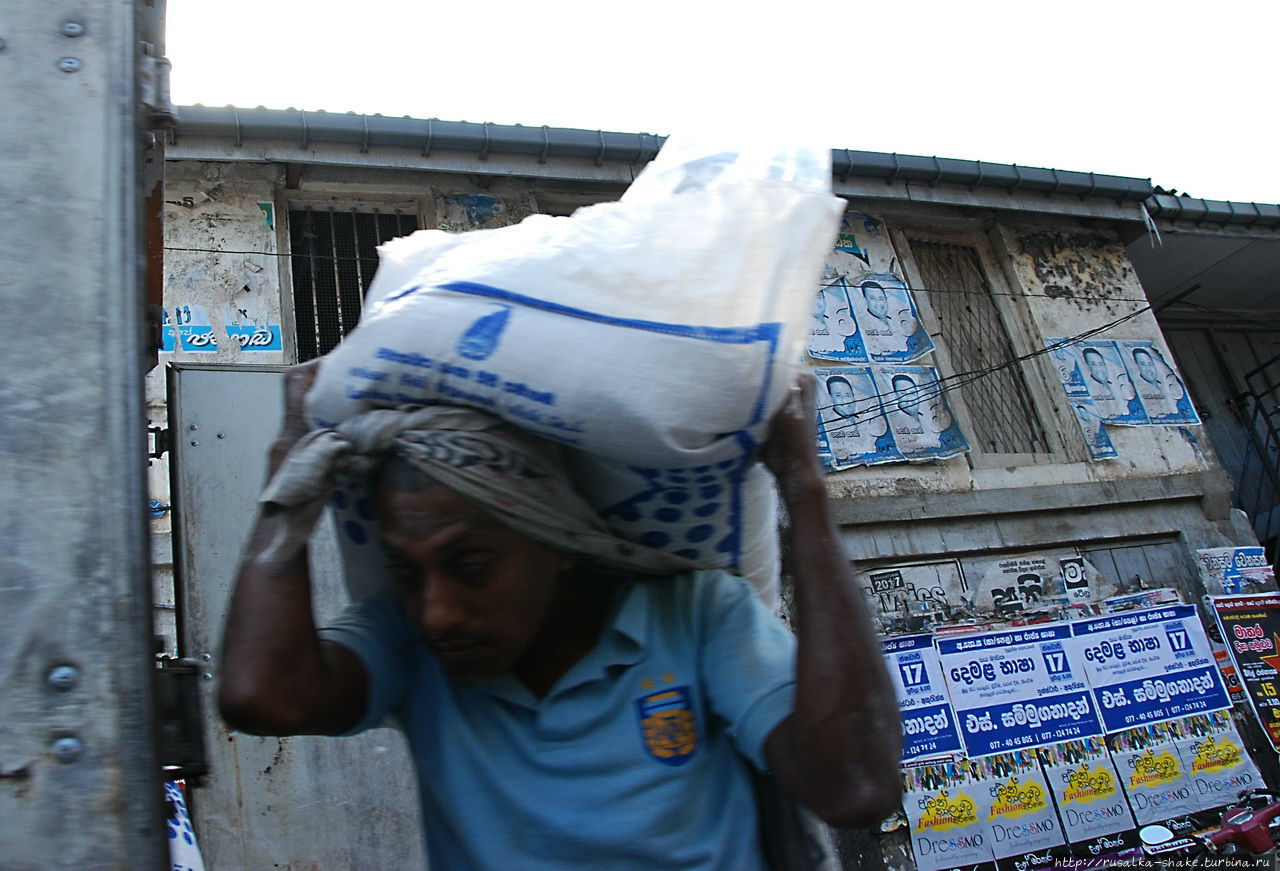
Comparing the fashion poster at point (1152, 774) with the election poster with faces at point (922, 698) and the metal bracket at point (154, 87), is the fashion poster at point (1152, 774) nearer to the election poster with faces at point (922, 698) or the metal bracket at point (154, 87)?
the election poster with faces at point (922, 698)

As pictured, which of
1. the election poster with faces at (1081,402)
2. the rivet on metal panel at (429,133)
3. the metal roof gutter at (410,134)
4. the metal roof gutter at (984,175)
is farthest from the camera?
the election poster with faces at (1081,402)

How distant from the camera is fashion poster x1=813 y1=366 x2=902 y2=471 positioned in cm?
681

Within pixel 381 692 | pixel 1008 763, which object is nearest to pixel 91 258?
pixel 381 692

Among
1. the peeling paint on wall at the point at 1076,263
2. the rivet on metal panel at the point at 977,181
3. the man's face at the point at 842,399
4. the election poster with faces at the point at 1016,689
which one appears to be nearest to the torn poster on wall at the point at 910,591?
the election poster with faces at the point at 1016,689

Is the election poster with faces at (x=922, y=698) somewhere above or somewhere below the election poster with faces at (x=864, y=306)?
below

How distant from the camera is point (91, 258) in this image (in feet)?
2.52

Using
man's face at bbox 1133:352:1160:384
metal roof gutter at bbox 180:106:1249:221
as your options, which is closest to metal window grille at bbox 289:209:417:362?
metal roof gutter at bbox 180:106:1249:221

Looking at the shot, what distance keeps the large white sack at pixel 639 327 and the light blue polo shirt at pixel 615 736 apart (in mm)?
175

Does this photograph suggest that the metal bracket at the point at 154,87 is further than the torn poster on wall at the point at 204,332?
No

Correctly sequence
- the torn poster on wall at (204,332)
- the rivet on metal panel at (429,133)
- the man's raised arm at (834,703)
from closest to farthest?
the man's raised arm at (834,703) → the torn poster on wall at (204,332) → the rivet on metal panel at (429,133)

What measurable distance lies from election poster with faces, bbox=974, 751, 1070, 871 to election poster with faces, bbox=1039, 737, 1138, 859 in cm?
10

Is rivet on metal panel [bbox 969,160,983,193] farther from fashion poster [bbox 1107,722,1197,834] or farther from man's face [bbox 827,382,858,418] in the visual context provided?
fashion poster [bbox 1107,722,1197,834]

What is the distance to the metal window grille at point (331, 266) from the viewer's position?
6.07 meters

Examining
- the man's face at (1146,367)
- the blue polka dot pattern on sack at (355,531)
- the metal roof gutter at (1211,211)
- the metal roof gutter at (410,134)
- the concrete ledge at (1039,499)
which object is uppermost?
the metal roof gutter at (410,134)
